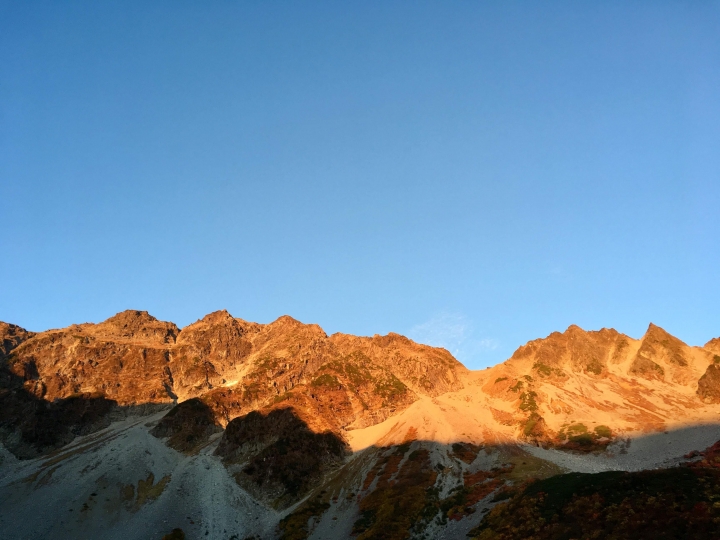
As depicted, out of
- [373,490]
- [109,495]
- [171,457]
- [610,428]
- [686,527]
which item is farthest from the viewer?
[171,457]

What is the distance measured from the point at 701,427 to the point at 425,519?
285ft

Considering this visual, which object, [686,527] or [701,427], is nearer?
Result: [686,527]

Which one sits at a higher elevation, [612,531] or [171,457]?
[171,457]

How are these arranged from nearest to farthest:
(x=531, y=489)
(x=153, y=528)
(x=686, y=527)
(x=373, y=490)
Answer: (x=686, y=527), (x=531, y=489), (x=153, y=528), (x=373, y=490)

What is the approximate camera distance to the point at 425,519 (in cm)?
8038

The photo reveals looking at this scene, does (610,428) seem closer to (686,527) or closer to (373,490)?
(373,490)

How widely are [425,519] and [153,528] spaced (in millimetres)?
60767

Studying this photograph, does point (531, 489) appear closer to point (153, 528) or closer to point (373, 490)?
point (373, 490)

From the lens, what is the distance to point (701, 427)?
119 m

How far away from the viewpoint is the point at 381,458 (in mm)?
129500

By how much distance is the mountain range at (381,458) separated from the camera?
6650 centimetres

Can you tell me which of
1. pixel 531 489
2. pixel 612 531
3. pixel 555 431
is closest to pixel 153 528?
pixel 531 489

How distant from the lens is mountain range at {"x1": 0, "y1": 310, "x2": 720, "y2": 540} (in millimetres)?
66500

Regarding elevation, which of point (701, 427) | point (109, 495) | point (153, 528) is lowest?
point (701, 427)
